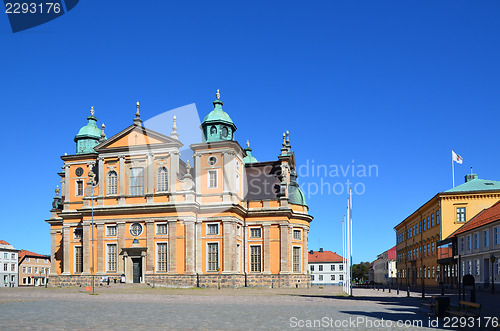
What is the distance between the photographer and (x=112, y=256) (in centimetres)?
5959

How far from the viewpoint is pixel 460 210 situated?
6356 cm

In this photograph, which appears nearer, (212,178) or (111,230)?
(111,230)

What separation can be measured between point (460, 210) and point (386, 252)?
310 feet

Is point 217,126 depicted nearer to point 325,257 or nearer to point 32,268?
point 32,268

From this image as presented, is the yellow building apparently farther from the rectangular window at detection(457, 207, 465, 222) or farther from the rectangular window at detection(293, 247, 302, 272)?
the rectangular window at detection(293, 247, 302, 272)

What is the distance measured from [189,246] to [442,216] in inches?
1172

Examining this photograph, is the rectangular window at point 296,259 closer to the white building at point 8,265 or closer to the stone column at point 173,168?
the stone column at point 173,168

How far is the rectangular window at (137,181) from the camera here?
60250 millimetres

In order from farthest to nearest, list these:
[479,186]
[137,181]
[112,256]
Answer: [479,186]
[137,181]
[112,256]

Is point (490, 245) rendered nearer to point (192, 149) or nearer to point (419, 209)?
point (419, 209)

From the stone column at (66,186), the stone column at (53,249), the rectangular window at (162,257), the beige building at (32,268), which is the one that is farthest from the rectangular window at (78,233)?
the beige building at (32,268)

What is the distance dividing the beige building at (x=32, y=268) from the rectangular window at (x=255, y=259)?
253 feet

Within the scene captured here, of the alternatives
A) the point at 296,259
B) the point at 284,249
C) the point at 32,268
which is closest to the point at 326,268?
the point at 32,268

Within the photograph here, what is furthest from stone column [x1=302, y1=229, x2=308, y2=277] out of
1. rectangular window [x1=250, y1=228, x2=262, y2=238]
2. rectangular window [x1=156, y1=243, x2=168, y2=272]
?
rectangular window [x1=156, y1=243, x2=168, y2=272]
